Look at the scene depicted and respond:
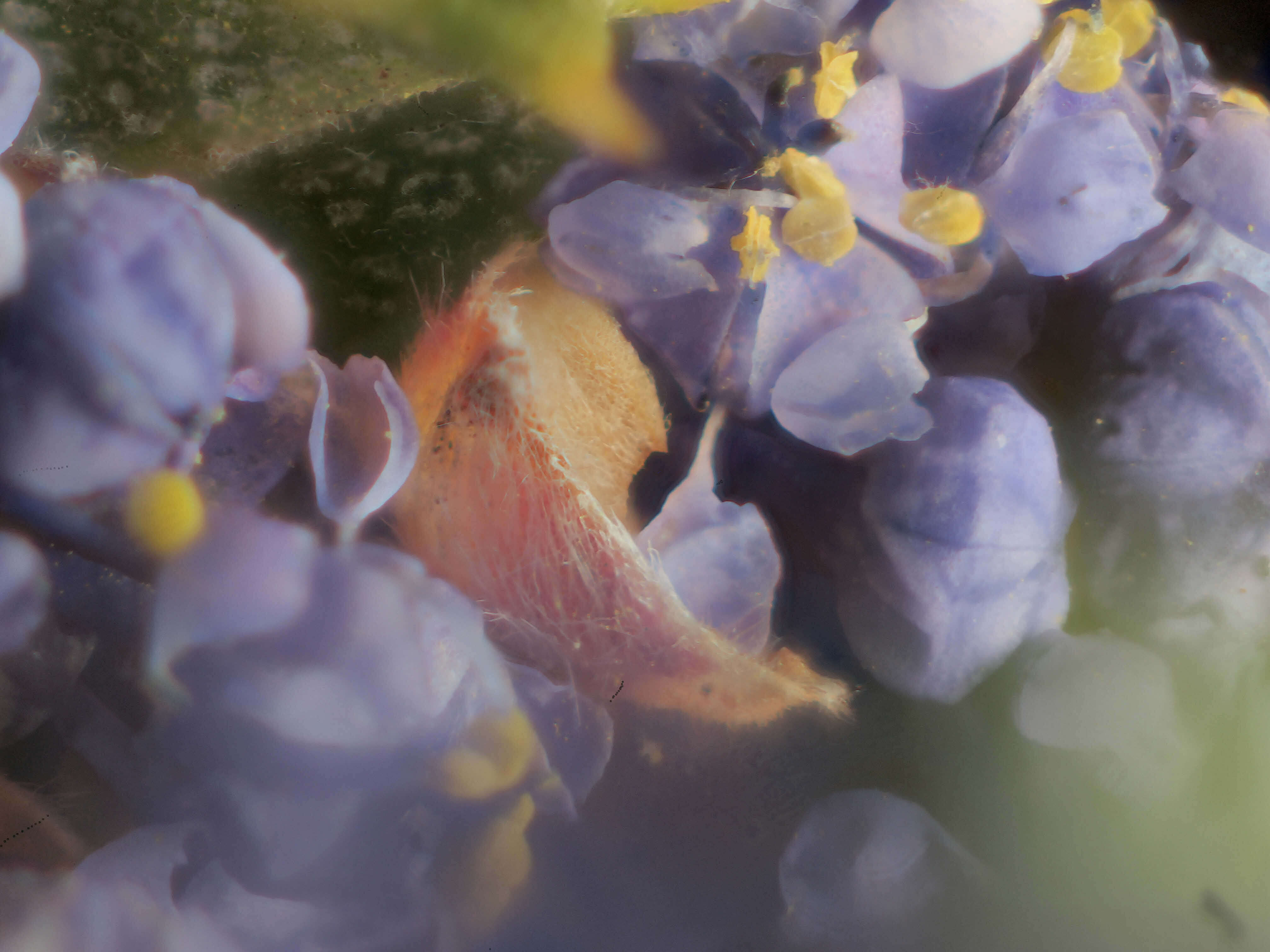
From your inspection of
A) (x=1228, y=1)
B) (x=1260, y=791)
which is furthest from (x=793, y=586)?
(x=1228, y=1)

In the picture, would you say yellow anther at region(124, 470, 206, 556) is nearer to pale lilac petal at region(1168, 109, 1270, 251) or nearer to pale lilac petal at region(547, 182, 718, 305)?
pale lilac petal at region(547, 182, 718, 305)

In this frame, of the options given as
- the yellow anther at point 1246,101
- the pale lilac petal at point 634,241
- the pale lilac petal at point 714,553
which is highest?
the yellow anther at point 1246,101

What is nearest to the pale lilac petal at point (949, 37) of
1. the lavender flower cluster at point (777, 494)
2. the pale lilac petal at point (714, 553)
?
the lavender flower cluster at point (777, 494)

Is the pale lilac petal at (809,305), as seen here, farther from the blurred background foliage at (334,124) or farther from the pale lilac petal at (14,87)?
the pale lilac petal at (14,87)

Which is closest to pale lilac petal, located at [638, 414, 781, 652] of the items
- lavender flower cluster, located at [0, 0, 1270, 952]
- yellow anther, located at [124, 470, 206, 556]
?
lavender flower cluster, located at [0, 0, 1270, 952]

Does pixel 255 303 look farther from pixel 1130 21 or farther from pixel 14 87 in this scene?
pixel 1130 21

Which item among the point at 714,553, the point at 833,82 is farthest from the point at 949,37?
the point at 714,553

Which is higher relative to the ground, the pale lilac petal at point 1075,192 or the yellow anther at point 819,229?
the pale lilac petal at point 1075,192
